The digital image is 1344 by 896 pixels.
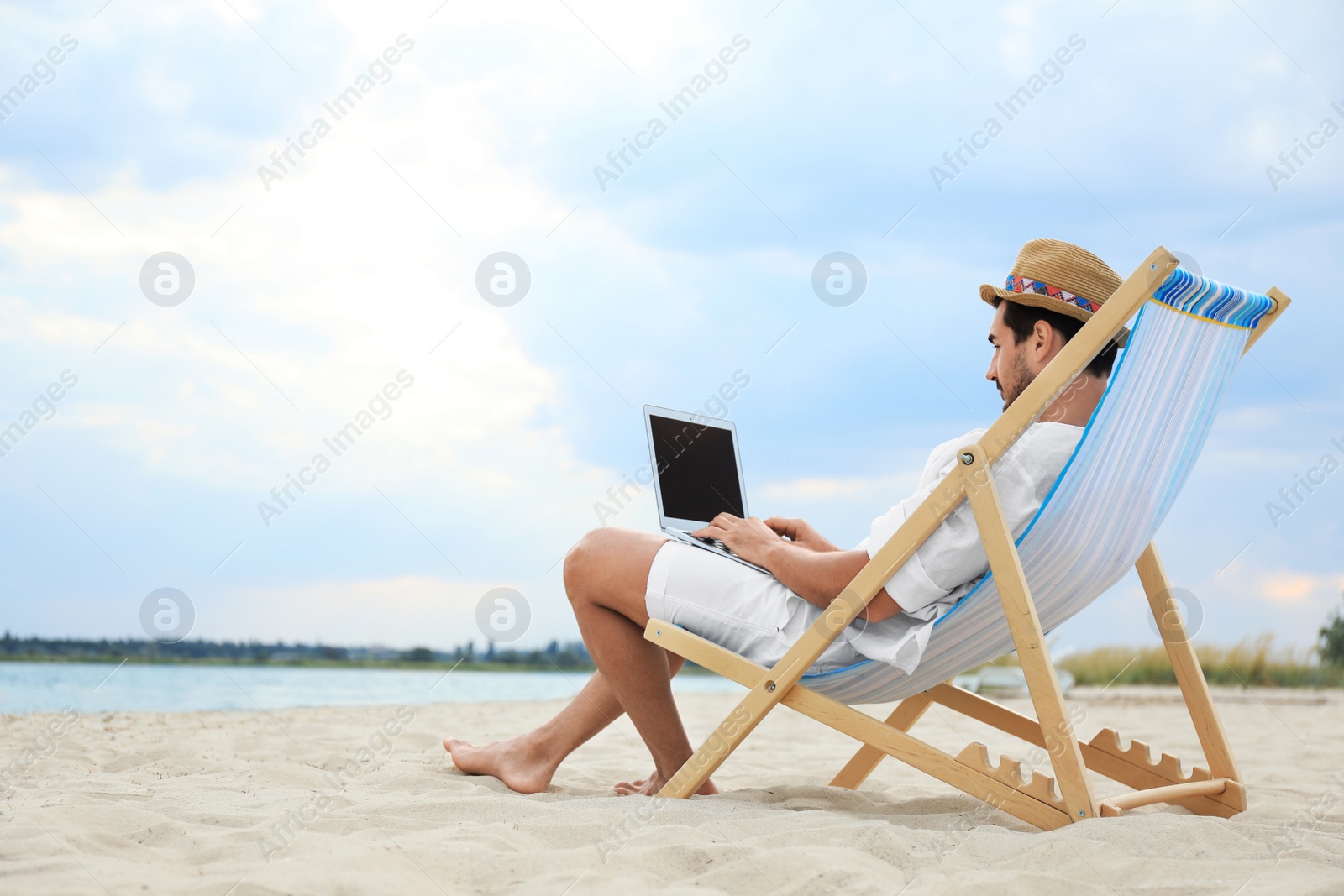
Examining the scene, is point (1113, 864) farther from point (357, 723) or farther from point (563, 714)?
point (357, 723)

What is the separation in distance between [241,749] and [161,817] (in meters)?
1.61

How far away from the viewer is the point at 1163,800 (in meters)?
2.24

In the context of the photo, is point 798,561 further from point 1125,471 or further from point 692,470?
point 1125,471

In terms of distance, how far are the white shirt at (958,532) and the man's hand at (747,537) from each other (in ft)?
0.94

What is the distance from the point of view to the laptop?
2.55 metres

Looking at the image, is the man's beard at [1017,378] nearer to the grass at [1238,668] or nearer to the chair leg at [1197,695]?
the chair leg at [1197,695]

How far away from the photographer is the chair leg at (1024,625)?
6.07ft

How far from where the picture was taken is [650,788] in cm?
250

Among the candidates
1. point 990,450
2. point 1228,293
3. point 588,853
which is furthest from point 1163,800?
point 588,853

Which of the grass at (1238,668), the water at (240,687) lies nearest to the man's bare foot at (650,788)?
the water at (240,687)

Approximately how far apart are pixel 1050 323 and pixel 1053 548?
21.9 inches

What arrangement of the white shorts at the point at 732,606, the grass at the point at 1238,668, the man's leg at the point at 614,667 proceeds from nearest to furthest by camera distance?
the white shorts at the point at 732,606 → the man's leg at the point at 614,667 → the grass at the point at 1238,668

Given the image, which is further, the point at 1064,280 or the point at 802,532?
the point at 802,532

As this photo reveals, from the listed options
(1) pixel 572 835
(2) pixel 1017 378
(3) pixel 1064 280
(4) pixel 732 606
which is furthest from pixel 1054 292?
(1) pixel 572 835
